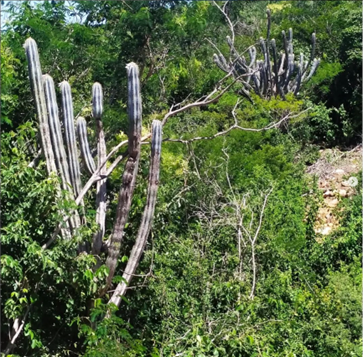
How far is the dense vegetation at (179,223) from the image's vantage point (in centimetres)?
513

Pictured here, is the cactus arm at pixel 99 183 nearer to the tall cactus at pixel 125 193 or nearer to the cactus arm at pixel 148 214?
the tall cactus at pixel 125 193

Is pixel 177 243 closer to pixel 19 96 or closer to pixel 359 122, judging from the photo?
pixel 19 96

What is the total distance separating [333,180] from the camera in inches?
416

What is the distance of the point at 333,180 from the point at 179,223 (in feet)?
13.5

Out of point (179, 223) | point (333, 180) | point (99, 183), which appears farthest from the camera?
point (333, 180)

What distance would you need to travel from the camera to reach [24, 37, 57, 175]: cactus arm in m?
5.59

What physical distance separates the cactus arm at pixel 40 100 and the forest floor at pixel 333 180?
454 cm

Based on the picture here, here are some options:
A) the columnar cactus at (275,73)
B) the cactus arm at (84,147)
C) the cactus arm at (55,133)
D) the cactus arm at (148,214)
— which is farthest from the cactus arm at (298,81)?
the cactus arm at (55,133)

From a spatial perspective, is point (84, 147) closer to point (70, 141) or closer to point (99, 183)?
point (70, 141)

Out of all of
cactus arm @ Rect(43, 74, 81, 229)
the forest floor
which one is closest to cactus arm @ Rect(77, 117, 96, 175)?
cactus arm @ Rect(43, 74, 81, 229)

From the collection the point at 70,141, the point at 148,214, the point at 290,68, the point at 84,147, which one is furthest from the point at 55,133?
the point at 290,68

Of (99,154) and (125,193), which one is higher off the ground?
(99,154)

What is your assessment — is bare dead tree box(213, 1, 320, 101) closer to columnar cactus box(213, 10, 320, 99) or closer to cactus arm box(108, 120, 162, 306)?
columnar cactus box(213, 10, 320, 99)

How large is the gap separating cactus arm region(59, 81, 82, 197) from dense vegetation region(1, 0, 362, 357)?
298 millimetres
